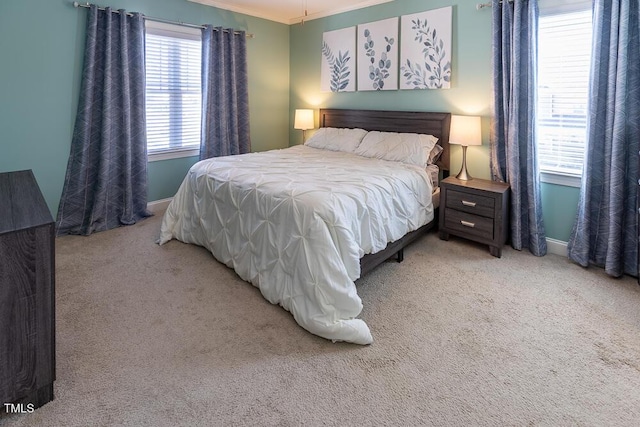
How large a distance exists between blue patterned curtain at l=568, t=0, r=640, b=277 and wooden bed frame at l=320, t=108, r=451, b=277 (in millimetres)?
1227

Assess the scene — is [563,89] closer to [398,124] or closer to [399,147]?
[399,147]

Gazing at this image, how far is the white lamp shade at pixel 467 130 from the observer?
337 centimetres

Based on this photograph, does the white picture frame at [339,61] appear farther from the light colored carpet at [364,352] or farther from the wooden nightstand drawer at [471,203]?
the light colored carpet at [364,352]

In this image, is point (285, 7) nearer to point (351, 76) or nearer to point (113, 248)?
point (351, 76)

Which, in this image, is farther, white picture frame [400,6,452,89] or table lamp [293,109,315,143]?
table lamp [293,109,315,143]

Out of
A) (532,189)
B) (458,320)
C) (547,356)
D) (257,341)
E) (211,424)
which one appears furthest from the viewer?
(532,189)

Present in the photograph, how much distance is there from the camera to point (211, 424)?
59.9 inches

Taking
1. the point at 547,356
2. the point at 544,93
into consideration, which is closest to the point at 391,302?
the point at 547,356

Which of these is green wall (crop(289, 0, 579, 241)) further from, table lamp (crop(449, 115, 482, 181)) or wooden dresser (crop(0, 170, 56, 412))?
wooden dresser (crop(0, 170, 56, 412))


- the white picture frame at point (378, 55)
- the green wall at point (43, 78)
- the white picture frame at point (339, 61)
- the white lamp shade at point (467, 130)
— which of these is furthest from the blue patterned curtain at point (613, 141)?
the green wall at point (43, 78)

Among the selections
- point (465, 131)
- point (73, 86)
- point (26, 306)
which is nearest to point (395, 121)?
point (465, 131)

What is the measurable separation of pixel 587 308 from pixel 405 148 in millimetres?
1973

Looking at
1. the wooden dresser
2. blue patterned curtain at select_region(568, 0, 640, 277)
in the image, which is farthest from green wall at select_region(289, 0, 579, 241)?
the wooden dresser

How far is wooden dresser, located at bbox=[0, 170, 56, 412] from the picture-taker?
1.38 meters
